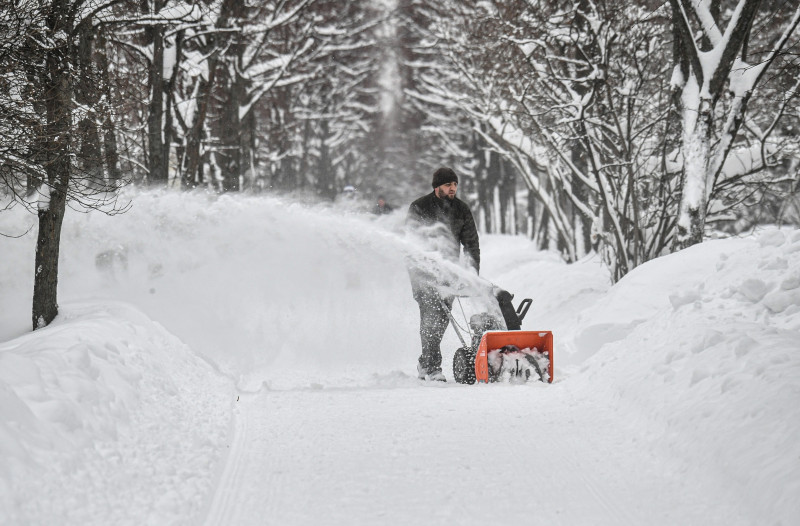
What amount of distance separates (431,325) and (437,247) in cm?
96

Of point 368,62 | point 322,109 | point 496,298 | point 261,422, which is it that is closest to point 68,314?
point 261,422

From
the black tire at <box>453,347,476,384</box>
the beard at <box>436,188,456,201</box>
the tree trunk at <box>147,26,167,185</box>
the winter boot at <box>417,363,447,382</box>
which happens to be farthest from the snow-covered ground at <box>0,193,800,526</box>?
the tree trunk at <box>147,26,167,185</box>

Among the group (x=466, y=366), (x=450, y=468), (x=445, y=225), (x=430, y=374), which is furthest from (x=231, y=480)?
(x=445, y=225)

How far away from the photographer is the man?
7656 mm

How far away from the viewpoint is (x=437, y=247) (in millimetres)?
8125

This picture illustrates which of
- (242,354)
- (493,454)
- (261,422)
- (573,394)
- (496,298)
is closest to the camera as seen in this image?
(493,454)

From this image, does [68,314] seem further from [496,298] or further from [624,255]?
[624,255]

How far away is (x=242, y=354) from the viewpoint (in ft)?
27.7

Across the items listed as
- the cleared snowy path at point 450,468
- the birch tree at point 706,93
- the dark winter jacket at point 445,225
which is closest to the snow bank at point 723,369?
the cleared snowy path at point 450,468

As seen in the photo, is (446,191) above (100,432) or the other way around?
above

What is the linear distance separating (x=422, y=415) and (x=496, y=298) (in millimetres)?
1990

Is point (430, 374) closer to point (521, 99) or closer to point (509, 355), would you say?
point (509, 355)

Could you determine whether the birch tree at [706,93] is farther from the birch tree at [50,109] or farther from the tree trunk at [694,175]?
the birch tree at [50,109]

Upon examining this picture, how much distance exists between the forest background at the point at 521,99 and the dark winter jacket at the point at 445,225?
2.95 meters
